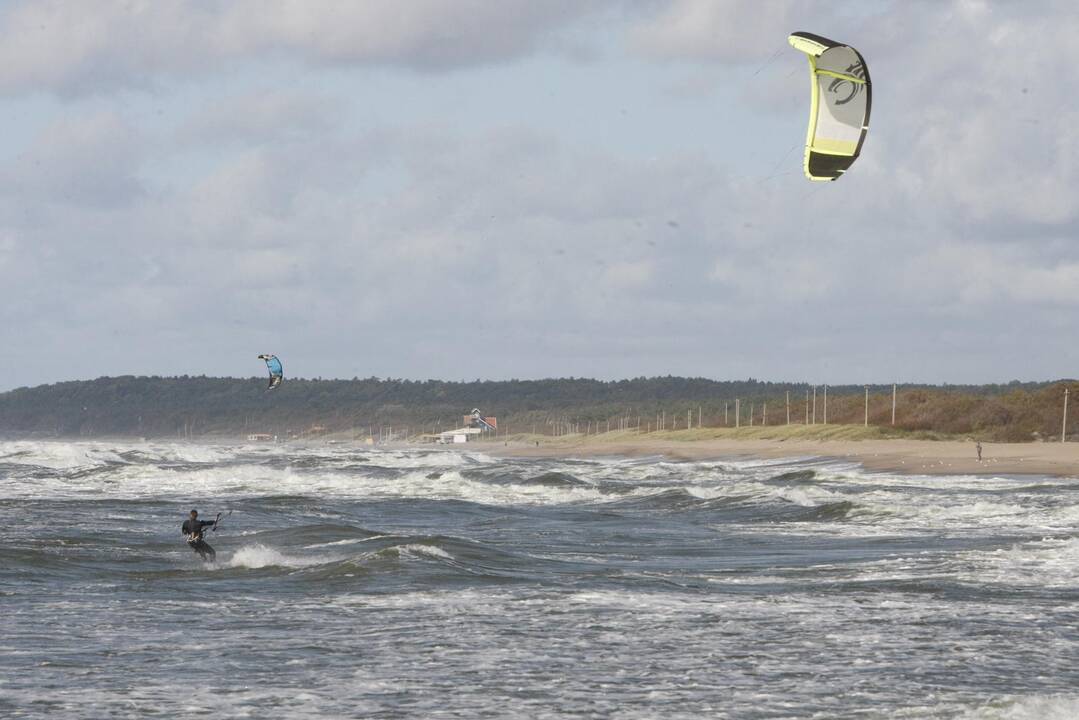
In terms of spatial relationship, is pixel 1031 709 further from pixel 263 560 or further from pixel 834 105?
pixel 263 560

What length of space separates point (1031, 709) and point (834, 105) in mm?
10755

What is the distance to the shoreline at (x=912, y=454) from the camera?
4428 centimetres

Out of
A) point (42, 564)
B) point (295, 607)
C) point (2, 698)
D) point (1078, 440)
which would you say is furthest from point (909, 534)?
point (1078, 440)

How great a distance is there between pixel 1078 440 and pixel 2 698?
60747 millimetres

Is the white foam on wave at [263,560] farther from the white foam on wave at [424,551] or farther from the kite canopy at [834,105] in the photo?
the kite canopy at [834,105]

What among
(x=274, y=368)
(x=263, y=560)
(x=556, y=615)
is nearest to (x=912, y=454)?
(x=274, y=368)

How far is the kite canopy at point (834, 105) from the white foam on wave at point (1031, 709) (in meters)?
9.23

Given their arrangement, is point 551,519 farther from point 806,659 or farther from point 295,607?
point 806,659

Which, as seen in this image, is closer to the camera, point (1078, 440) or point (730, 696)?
point (730, 696)

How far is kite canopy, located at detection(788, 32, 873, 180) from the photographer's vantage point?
18.2 metres

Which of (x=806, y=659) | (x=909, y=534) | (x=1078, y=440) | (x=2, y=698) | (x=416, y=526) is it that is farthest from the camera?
(x=1078, y=440)

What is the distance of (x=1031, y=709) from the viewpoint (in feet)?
31.5

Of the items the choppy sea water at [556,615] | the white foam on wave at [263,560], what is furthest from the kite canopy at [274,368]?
the white foam on wave at [263,560]

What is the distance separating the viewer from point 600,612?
14.1 meters
